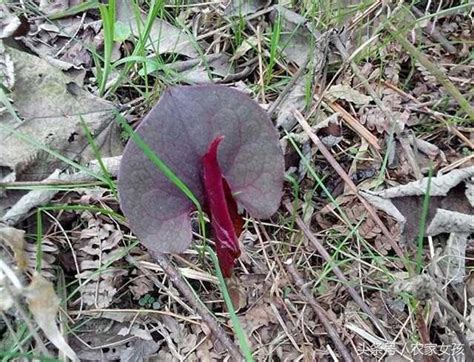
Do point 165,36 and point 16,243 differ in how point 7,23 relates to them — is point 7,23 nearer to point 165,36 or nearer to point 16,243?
point 165,36

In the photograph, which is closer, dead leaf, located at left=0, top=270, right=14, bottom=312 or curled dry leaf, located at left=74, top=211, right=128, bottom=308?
dead leaf, located at left=0, top=270, right=14, bottom=312

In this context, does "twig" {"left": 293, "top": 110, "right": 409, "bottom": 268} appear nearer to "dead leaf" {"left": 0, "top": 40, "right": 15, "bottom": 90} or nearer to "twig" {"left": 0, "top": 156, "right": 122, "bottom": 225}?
"twig" {"left": 0, "top": 156, "right": 122, "bottom": 225}

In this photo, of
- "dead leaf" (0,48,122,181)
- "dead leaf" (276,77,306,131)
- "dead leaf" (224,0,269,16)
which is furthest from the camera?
"dead leaf" (224,0,269,16)

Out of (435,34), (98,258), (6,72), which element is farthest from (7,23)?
(435,34)

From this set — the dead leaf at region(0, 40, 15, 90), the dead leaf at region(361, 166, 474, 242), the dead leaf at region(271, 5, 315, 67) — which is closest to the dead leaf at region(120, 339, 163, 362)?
the dead leaf at region(361, 166, 474, 242)

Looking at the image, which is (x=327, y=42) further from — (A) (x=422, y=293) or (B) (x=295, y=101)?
(A) (x=422, y=293)

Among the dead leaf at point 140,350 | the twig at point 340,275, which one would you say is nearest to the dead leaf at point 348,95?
the twig at point 340,275

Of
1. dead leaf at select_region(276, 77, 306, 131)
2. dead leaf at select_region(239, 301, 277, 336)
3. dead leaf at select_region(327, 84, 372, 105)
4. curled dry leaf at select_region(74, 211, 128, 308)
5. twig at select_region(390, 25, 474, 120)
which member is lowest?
dead leaf at select_region(239, 301, 277, 336)

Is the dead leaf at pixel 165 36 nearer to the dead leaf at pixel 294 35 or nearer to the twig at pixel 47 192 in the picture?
the dead leaf at pixel 294 35
